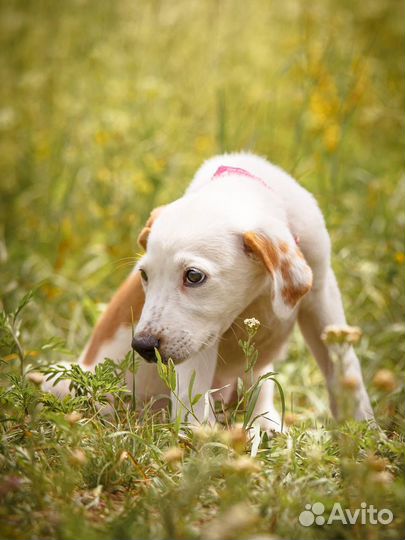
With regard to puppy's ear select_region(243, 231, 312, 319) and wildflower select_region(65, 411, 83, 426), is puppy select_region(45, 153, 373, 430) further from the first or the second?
wildflower select_region(65, 411, 83, 426)

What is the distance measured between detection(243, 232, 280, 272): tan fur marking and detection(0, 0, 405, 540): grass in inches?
22.9

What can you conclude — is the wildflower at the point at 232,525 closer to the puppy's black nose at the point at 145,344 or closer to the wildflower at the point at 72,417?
the wildflower at the point at 72,417

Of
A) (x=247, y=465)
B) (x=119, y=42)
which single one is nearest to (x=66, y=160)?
(x=119, y=42)

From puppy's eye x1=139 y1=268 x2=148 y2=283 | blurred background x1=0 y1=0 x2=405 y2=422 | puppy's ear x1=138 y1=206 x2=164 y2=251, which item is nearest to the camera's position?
puppy's eye x1=139 y1=268 x2=148 y2=283

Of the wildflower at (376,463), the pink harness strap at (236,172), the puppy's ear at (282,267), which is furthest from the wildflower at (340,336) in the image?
the pink harness strap at (236,172)

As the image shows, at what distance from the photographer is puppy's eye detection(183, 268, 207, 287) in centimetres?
267

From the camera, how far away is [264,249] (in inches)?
104

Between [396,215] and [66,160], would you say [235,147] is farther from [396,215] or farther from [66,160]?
[66,160]

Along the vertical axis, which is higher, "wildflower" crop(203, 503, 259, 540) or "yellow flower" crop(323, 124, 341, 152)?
"wildflower" crop(203, 503, 259, 540)

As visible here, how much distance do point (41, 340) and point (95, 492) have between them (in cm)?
203


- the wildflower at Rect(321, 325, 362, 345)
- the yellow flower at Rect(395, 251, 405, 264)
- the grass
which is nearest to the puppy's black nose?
the grass

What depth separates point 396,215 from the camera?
Result: 4.56 meters

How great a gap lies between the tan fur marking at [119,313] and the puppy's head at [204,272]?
37 cm

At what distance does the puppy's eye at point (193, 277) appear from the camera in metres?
2.67
